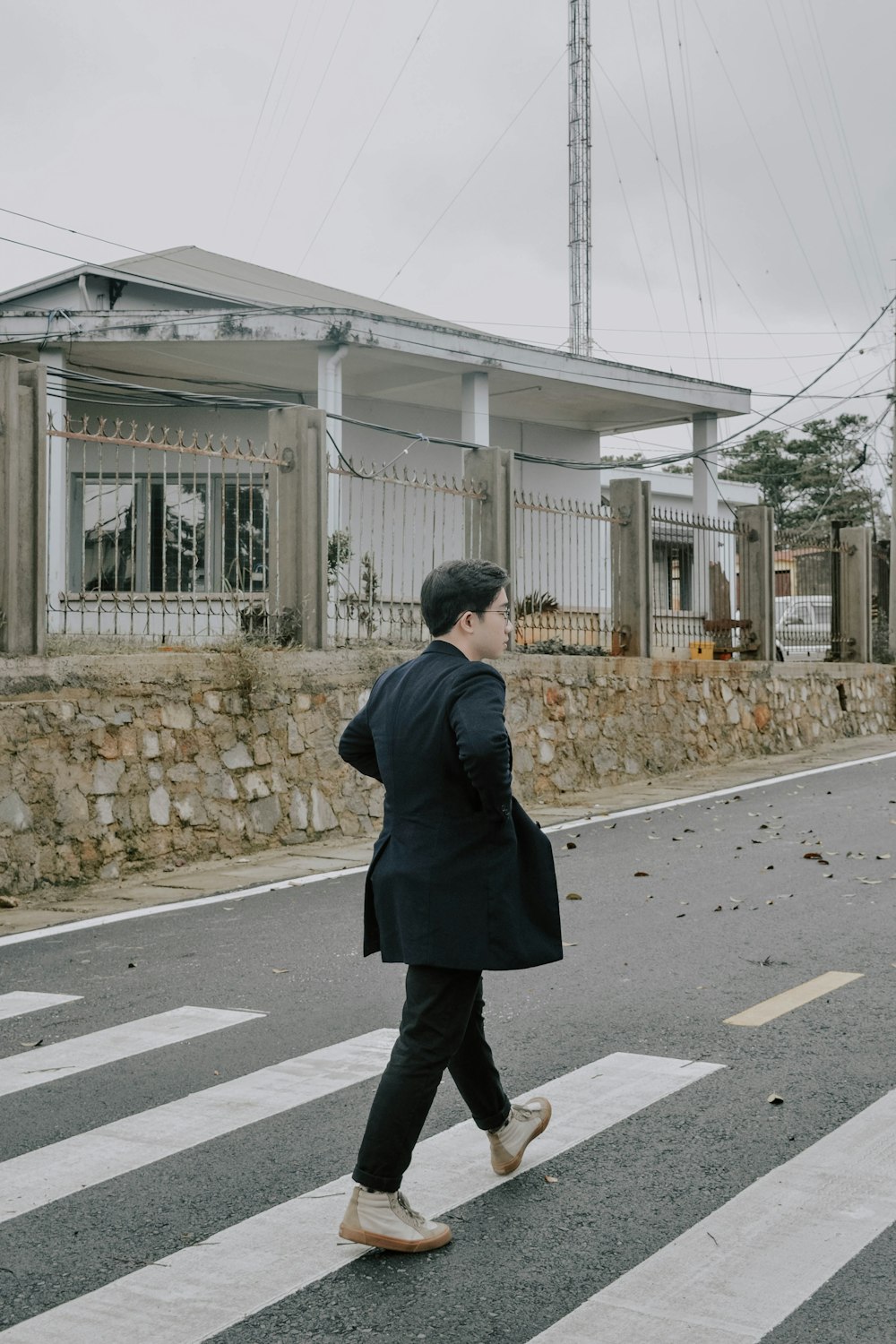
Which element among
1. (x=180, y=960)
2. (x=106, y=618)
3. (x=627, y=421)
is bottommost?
(x=180, y=960)

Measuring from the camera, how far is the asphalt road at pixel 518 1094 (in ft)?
10.7

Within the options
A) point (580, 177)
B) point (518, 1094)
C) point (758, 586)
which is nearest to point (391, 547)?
point (758, 586)

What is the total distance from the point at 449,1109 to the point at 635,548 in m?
12.0

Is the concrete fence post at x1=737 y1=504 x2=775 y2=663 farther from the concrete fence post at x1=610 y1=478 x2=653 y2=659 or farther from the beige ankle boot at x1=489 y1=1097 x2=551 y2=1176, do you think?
the beige ankle boot at x1=489 y1=1097 x2=551 y2=1176

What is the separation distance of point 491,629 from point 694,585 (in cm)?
1459

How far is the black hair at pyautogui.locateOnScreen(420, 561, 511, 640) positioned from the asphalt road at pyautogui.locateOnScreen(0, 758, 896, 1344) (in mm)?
1573

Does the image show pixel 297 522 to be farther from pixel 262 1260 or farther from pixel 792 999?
pixel 262 1260

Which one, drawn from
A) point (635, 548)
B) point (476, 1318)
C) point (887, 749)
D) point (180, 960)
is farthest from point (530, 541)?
point (476, 1318)

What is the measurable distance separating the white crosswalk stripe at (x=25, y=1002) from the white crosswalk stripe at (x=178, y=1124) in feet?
4.92

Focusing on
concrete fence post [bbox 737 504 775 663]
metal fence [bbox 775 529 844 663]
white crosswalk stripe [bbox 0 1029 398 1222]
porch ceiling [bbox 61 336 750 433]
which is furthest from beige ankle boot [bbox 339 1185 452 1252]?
metal fence [bbox 775 529 844 663]

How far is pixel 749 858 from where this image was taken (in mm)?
9727

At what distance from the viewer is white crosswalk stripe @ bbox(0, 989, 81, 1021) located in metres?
6.07

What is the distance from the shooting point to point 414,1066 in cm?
359

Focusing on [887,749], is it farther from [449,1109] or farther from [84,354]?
[449,1109]
